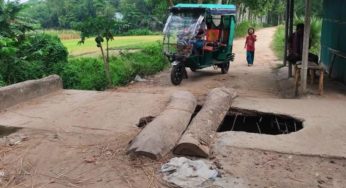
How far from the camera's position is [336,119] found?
695 centimetres

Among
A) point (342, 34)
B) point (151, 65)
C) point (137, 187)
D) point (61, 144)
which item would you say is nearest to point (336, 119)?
point (137, 187)

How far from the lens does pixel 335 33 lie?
12156 mm

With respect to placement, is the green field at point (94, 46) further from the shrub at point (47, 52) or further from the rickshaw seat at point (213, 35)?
the shrub at point (47, 52)

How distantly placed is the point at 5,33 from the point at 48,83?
1.47 metres

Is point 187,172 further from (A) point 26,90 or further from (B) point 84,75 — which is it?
(B) point 84,75

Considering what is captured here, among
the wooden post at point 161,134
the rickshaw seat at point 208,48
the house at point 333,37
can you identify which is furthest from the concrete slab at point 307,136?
the rickshaw seat at point 208,48

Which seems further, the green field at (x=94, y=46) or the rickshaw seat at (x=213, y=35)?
the green field at (x=94, y=46)

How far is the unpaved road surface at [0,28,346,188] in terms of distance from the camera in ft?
15.8

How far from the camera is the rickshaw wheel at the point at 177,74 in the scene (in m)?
12.2

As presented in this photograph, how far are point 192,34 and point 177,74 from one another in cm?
124

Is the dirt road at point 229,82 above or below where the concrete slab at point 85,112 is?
below

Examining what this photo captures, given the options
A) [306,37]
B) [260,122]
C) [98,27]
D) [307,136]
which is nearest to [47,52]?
[98,27]

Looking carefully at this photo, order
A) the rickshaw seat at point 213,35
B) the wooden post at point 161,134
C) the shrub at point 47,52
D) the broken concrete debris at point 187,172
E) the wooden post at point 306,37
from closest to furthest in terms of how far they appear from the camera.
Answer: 1. the broken concrete debris at point 187,172
2. the wooden post at point 161,134
3. the wooden post at point 306,37
4. the shrub at point 47,52
5. the rickshaw seat at point 213,35

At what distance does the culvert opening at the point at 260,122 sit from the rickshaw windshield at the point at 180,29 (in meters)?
4.43
